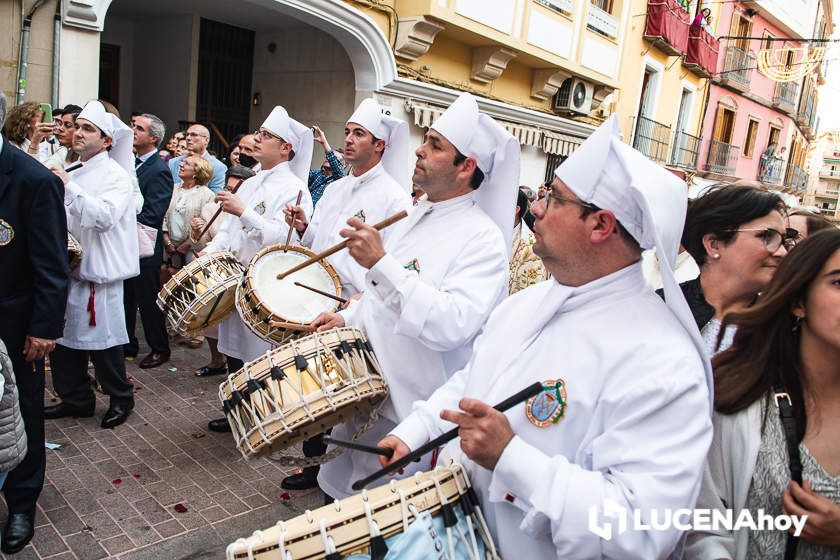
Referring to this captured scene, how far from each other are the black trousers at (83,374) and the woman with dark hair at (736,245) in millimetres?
4280

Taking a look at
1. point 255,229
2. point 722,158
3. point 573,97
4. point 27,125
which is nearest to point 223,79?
point 27,125

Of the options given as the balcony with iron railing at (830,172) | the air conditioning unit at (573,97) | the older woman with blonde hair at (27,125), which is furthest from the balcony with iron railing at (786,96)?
the balcony with iron railing at (830,172)

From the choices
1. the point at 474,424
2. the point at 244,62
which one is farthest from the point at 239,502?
the point at 244,62

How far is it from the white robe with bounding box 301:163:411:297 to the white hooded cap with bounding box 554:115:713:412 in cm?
233

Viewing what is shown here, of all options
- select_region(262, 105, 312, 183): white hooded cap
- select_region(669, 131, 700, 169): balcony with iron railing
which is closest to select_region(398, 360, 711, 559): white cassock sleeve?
select_region(262, 105, 312, 183): white hooded cap

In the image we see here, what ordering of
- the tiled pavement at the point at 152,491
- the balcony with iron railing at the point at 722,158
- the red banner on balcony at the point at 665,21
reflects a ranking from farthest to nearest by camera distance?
the balcony with iron railing at the point at 722,158 → the red banner on balcony at the point at 665,21 → the tiled pavement at the point at 152,491

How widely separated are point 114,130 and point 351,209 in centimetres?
206

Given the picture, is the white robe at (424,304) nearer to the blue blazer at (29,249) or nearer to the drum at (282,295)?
the drum at (282,295)

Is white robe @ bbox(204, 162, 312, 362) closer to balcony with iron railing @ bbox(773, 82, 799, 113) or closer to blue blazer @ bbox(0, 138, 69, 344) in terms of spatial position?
blue blazer @ bbox(0, 138, 69, 344)

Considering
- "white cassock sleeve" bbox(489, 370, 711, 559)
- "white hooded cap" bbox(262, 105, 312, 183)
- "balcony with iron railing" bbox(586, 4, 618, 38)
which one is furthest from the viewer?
"balcony with iron railing" bbox(586, 4, 618, 38)

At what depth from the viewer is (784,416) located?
1987 millimetres

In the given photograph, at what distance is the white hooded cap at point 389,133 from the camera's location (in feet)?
15.4

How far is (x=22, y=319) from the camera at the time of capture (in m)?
3.45

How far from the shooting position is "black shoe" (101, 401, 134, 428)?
198 inches
